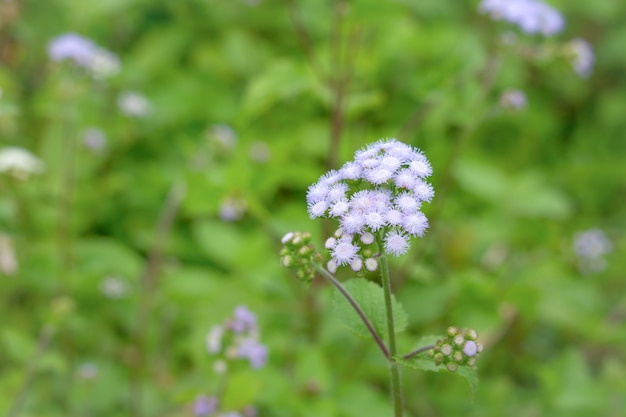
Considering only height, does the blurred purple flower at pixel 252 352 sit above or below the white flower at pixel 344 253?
above

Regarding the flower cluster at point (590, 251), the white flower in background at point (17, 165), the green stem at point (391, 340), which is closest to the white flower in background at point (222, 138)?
the white flower in background at point (17, 165)

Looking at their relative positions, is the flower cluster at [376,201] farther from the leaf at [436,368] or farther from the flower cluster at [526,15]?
the flower cluster at [526,15]

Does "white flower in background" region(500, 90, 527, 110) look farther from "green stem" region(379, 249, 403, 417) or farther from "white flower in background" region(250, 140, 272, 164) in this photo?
"green stem" region(379, 249, 403, 417)

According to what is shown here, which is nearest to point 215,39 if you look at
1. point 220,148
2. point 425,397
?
point 220,148

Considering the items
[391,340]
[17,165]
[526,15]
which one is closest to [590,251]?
[526,15]

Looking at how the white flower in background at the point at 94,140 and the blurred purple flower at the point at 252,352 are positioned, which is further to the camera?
the white flower in background at the point at 94,140

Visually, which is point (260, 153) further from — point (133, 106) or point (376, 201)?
point (376, 201)

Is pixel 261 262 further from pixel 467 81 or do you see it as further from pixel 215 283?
pixel 467 81
